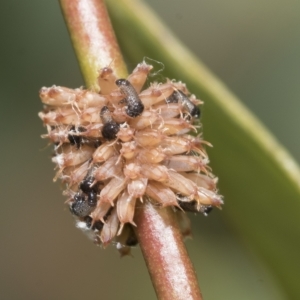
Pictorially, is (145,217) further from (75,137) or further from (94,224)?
(75,137)

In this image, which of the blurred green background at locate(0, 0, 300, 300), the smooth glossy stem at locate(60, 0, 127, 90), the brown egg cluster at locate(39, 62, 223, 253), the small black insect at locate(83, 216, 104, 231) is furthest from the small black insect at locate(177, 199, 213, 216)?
the blurred green background at locate(0, 0, 300, 300)

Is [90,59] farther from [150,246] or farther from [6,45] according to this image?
[6,45]

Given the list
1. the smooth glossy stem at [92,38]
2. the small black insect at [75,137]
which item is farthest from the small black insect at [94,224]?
the smooth glossy stem at [92,38]

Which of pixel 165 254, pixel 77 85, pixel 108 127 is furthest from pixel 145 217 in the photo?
pixel 77 85

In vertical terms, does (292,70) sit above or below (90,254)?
above

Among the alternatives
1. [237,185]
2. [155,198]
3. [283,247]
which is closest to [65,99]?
[155,198]

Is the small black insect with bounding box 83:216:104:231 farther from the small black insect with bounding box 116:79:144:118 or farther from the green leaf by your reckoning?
the green leaf
